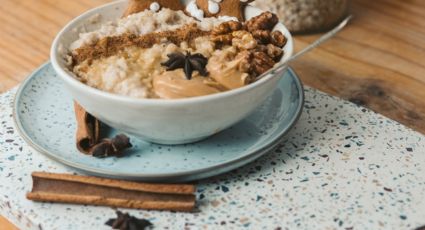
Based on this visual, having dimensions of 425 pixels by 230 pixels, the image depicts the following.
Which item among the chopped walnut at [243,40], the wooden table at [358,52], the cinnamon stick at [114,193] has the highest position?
the chopped walnut at [243,40]

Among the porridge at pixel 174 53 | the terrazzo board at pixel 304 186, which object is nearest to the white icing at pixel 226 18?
the porridge at pixel 174 53

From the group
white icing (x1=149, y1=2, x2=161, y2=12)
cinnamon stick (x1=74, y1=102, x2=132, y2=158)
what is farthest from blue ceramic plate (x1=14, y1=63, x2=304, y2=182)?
white icing (x1=149, y1=2, x2=161, y2=12)

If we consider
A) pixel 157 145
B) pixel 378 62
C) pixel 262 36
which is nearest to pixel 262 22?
pixel 262 36

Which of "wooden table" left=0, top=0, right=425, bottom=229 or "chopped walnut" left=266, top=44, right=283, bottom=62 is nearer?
"chopped walnut" left=266, top=44, right=283, bottom=62

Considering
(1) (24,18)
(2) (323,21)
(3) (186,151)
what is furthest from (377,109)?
(1) (24,18)

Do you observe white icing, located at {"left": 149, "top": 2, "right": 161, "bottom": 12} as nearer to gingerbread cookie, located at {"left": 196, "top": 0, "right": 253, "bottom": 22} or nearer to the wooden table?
gingerbread cookie, located at {"left": 196, "top": 0, "right": 253, "bottom": 22}

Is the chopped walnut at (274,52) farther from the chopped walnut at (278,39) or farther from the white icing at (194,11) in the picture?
the white icing at (194,11)
